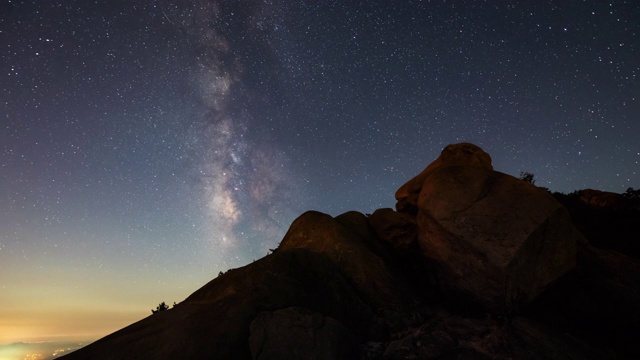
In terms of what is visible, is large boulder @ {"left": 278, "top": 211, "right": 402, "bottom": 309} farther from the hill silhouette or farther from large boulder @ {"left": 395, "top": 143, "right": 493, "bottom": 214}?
large boulder @ {"left": 395, "top": 143, "right": 493, "bottom": 214}

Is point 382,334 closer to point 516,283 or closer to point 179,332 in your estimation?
point 516,283

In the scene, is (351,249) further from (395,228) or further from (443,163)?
(443,163)

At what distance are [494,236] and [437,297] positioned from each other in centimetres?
306

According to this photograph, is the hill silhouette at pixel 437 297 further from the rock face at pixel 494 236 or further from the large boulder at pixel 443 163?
the large boulder at pixel 443 163

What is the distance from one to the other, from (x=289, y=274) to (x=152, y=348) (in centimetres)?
438

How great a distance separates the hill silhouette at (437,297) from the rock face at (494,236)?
1.6 inches

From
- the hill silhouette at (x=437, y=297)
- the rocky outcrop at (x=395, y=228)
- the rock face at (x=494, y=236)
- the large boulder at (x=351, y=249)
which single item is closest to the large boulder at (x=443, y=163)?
the rocky outcrop at (x=395, y=228)

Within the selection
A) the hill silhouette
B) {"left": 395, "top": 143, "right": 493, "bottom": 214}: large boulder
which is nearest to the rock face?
the hill silhouette

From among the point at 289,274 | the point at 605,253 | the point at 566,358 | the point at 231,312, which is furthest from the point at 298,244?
the point at 605,253

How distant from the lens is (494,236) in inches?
459

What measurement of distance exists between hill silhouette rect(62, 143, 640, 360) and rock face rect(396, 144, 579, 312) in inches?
1.6

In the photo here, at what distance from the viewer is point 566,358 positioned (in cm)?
988

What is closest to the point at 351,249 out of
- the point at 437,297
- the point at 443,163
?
the point at 437,297

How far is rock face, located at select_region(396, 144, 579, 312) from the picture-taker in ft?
36.9
